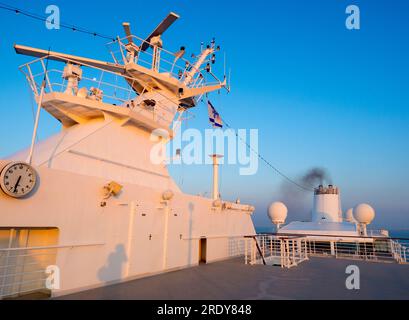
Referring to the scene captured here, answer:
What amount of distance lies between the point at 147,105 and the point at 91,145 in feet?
11.7

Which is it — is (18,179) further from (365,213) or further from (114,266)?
(365,213)

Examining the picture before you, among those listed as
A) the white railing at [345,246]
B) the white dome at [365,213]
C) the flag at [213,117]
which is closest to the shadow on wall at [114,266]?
the flag at [213,117]

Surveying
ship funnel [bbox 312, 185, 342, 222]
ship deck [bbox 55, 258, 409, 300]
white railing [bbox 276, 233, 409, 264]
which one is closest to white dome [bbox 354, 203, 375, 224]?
white railing [bbox 276, 233, 409, 264]

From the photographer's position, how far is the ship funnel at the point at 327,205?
94.1ft

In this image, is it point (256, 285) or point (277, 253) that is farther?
point (277, 253)

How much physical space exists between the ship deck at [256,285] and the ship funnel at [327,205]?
1857 cm

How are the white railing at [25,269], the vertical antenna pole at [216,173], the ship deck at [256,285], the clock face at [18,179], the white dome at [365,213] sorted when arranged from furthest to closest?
1. the white dome at [365,213]
2. the vertical antenna pole at [216,173]
3. the ship deck at [256,285]
4. the white railing at [25,269]
5. the clock face at [18,179]

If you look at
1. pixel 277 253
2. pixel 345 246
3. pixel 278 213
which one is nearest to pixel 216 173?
pixel 277 253

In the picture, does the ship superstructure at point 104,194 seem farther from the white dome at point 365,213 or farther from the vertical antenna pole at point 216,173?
the white dome at point 365,213

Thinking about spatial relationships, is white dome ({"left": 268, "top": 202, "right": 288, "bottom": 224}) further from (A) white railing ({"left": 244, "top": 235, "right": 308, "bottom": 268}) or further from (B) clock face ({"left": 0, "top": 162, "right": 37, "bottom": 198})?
(B) clock face ({"left": 0, "top": 162, "right": 37, "bottom": 198})

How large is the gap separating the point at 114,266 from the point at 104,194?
6.99 ft

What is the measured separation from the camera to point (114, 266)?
7.86 meters

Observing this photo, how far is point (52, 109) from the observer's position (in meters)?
9.50
